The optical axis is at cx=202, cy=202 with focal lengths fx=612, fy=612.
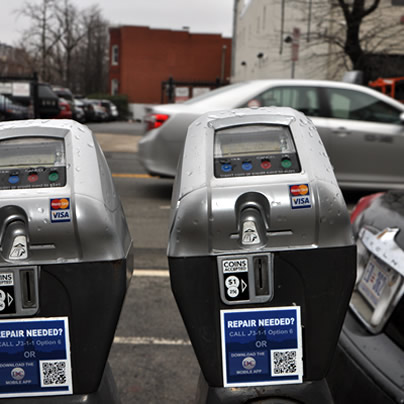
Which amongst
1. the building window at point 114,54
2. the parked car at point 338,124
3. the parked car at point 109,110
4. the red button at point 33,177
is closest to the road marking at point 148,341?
the red button at point 33,177

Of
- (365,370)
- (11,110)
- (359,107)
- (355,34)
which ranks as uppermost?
(355,34)

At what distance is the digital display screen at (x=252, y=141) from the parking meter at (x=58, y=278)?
379mm

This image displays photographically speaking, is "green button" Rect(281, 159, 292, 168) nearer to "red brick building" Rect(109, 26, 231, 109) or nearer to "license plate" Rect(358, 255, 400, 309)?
"license plate" Rect(358, 255, 400, 309)

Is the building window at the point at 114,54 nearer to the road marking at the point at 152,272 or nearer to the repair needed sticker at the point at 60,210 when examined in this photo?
the road marking at the point at 152,272

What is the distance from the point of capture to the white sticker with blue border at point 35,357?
167cm

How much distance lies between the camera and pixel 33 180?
174cm

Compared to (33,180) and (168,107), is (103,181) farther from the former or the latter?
(168,107)

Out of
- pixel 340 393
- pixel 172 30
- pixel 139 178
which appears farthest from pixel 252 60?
pixel 340 393

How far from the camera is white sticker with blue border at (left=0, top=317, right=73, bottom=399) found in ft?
5.48

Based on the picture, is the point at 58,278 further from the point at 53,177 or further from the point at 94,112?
the point at 94,112

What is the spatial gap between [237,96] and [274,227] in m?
5.57

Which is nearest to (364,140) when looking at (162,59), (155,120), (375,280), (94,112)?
(155,120)

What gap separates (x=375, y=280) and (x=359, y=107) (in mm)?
5319

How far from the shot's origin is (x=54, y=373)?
1.70m
